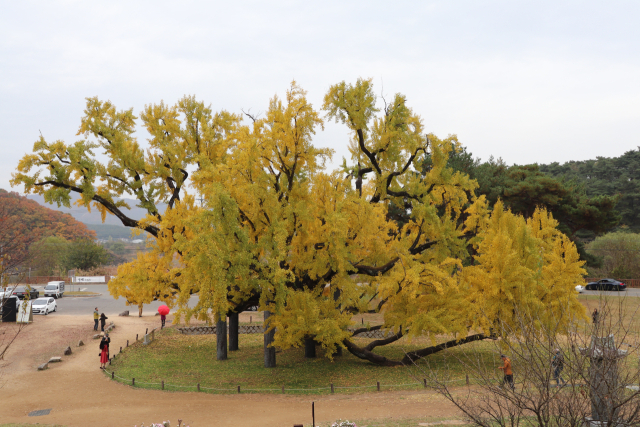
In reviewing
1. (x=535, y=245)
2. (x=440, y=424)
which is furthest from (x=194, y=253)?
(x=535, y=245)

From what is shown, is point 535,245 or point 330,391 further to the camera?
point 535,245

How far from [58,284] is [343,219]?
42.8 m

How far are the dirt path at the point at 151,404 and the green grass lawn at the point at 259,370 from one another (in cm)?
96

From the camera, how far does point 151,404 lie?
15.7 meters

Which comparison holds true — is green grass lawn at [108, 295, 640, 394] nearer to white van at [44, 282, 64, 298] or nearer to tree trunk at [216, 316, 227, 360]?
tree trunk at [216, 316, 227, 360]

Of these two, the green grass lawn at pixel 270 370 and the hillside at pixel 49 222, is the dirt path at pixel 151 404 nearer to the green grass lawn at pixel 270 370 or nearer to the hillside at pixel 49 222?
the green grass lawn at pixel 270 370

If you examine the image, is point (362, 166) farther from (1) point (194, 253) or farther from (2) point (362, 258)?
(1) point (194, 253)

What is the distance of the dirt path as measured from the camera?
13.7m

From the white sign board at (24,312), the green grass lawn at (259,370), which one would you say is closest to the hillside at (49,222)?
the white sign board at (24,312)

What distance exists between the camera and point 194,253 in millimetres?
16781

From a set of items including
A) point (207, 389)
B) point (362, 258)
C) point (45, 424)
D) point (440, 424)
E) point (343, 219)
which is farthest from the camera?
point (362, 258)

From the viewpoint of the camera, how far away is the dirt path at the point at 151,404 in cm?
1372

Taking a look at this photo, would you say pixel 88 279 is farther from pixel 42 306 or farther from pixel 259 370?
pixel 259 370

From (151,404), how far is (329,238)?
8.20 m
